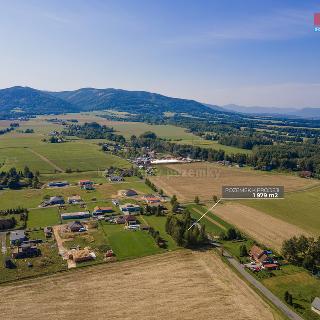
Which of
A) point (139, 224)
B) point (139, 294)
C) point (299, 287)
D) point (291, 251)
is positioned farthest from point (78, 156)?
point (299, 287)

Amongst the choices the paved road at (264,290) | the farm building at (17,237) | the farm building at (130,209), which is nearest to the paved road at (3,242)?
the farm building at (17,237)

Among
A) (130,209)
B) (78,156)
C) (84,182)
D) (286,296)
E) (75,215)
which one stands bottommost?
(286,296)

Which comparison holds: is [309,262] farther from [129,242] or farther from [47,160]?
[47,160]

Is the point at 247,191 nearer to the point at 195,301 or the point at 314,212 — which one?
the point at 314,212

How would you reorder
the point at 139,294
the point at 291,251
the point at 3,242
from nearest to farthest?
the point at 139,294 → the point at 291,251 → the point at 3,242

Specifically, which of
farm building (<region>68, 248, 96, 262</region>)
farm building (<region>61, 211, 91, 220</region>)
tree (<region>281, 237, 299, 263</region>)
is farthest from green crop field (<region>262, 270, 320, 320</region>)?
farm building (<region>61, 211, 91, 220</region>)

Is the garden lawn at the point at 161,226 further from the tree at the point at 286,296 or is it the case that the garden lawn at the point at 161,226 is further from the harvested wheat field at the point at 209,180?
the tree at the point at 286,296

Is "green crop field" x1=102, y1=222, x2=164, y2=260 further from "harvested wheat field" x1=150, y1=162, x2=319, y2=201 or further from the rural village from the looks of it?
"harvested wheat field" x1=150, y1=162, x2=319, y2=201
